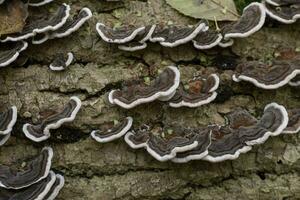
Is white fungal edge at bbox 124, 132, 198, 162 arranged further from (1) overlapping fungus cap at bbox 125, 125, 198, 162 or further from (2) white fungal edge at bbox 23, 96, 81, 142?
(2) white fungal edge at bbox 23, 96, 81, 142

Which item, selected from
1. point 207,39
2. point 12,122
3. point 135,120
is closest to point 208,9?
point 207,39

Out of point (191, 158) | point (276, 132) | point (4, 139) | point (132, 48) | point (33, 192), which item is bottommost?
point (33, 192)

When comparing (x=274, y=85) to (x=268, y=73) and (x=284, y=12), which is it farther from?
(x=284, y=12)

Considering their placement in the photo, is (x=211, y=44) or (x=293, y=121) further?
(x=211, y=44)

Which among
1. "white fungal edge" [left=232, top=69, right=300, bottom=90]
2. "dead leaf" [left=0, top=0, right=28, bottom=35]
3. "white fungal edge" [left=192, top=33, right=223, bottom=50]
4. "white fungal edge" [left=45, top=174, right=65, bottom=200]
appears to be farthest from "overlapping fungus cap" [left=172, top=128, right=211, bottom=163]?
"dead leaf" [left=0, top=0, right=28, bottom=35]

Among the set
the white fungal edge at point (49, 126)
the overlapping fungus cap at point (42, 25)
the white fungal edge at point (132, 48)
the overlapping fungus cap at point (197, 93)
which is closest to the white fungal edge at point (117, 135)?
the white fungal edge at point (49, 126)

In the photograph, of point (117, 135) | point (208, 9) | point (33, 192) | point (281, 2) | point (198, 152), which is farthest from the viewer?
point (208, 9)

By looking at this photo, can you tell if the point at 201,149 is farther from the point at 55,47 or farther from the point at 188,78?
the point at 55,47
